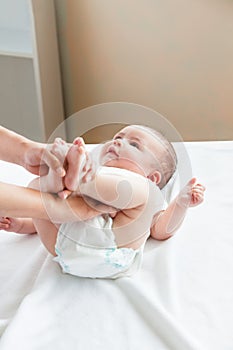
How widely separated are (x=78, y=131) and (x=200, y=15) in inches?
47.7

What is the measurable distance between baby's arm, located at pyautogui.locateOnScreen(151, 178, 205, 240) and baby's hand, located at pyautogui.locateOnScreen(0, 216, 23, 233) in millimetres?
294

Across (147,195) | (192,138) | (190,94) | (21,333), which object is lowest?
(192,138)

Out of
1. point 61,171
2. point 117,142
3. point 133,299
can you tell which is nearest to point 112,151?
point 117,142

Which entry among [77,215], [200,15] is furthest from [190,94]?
[77,215]

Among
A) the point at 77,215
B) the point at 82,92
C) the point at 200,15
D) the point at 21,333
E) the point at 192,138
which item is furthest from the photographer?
the point at 82,92

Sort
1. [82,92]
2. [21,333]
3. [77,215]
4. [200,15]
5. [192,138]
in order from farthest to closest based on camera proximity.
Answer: [82,92] → [192,138] → [200,15] → [77,215] → [21,333]

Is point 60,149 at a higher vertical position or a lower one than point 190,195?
higher

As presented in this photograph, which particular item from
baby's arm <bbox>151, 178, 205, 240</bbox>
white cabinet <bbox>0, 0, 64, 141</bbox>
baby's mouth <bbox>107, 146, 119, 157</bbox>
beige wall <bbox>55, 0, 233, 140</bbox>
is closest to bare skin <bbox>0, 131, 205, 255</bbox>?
baby's arm <bbox>151, 178, 205, 240</bbox>

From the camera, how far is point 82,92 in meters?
2.32

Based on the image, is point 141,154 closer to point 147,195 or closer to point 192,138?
point 147,195

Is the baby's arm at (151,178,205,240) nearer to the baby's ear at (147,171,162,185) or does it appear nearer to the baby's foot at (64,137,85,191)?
the baby's ear at (147,171,162,185)

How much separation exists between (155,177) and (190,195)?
13 cm

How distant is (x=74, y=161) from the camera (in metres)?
0.81

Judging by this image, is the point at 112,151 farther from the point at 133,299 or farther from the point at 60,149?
the point at 133,299
